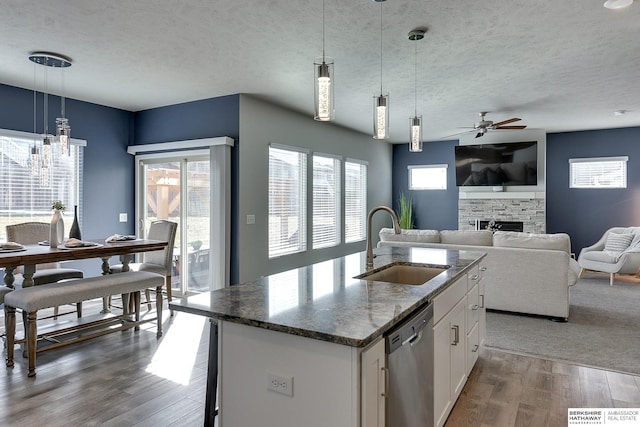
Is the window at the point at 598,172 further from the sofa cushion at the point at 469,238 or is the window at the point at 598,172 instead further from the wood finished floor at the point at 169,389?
the wood finished floor at the point at 169,389

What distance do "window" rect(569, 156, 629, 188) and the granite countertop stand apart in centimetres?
692

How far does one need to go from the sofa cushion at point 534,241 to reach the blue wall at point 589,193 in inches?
160

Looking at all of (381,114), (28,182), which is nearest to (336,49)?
(381,114)

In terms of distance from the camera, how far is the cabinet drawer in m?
1.98

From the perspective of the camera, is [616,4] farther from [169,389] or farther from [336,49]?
[169,389]

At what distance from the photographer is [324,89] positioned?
2154 mm

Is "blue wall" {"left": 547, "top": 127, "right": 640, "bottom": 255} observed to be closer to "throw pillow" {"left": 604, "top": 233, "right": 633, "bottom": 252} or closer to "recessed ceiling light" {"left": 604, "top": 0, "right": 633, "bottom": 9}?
"throw pillow" {"left": 604, "top": 233, "right": 633, "bottom": 252}

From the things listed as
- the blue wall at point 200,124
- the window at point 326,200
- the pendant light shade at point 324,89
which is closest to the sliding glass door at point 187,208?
the blue wall at point 200,124

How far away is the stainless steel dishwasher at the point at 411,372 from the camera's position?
1474mm

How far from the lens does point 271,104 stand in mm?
5445

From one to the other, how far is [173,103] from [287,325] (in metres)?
4.95

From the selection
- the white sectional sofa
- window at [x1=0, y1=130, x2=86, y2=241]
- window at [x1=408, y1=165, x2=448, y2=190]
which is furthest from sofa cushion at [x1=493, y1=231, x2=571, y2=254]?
window at [x1=0, y1=130, x2=86, y2=241]

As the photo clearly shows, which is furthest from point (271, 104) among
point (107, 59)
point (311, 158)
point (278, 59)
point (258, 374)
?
point (258, 374)

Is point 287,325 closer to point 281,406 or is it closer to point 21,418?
point 281,406
